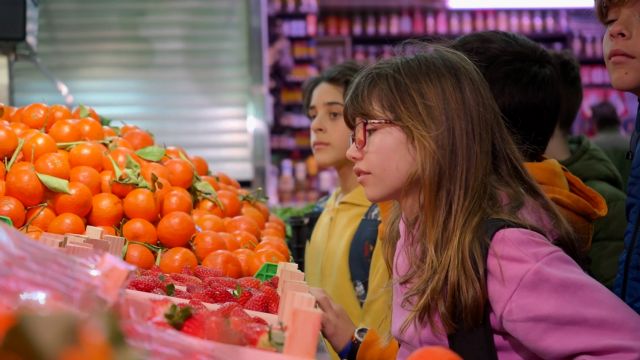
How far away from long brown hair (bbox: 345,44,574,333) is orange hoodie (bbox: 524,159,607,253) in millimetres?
430

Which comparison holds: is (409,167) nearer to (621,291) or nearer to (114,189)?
(621,291)

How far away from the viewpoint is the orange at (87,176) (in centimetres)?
233

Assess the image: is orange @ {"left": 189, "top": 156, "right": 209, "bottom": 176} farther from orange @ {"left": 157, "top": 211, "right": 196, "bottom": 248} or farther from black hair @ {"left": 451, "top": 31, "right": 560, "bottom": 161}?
black hair @ {"left": 451, "top": 31, "right": 560, "bottom": 161}

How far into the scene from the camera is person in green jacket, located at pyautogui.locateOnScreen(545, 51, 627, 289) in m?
2.91

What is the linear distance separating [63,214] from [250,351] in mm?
1397

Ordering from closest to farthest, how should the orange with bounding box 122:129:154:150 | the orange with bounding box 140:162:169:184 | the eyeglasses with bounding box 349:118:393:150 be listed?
the eyeglasses with bounding box 349:118:393:150
the orange with bounding box 140:162:169:184
the orange with bounding box 122:129:154:150

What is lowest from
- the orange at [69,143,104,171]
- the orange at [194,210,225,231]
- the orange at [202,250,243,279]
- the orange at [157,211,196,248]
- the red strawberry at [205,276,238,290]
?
the orange at [202,250,243,279]

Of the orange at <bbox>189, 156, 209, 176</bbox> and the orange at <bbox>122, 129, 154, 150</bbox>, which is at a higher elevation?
the orange at <bbox>122, 129, 154, 150</bbox>

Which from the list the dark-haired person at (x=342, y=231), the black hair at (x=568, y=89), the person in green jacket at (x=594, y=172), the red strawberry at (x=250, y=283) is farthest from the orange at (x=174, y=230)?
the black hair at (x=568, y=89)

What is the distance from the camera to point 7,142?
230 centimetres

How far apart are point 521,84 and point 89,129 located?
1.43 metres

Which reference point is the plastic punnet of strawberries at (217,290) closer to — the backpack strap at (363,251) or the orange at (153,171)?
the orange at (153,171)

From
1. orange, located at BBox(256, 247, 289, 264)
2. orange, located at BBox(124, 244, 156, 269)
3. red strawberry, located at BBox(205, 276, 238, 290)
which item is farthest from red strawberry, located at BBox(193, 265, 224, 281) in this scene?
orange, located at BBox(256, 247, 289, 264)

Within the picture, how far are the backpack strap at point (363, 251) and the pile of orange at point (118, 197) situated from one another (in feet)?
1.41
